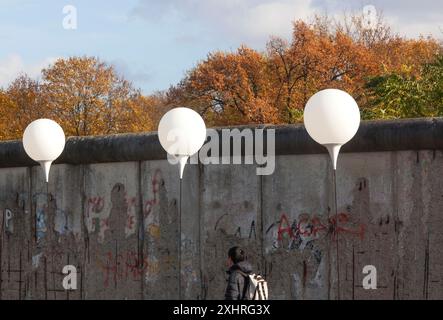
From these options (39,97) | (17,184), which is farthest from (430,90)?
(39,97)

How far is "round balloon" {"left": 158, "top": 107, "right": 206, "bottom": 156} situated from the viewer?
8.92 m

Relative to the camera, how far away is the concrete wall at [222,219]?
357 inches

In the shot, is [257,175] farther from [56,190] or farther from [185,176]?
[56,190]

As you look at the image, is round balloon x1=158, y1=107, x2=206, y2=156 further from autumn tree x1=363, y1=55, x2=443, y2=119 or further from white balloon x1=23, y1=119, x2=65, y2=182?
autumn tree x1=363, y1=55, x2=443, y2=119

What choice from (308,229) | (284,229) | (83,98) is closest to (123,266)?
(284,229)

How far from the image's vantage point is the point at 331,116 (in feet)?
26.0

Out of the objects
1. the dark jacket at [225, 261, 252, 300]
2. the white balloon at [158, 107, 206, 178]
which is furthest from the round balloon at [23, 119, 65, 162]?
the dark jacket at [225, 261, 252, 300]

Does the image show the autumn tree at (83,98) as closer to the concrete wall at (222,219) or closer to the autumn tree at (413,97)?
the autumn tree at (413,97)

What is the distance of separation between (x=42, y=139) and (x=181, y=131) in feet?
7.42

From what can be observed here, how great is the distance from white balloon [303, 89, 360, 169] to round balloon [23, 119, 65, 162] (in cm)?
367

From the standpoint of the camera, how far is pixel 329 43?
5097cm

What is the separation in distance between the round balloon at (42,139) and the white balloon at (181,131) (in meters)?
1.99

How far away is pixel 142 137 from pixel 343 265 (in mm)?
3039

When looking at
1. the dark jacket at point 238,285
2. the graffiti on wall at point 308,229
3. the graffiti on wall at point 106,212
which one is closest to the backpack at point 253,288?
the dark jacket at point 238,285
